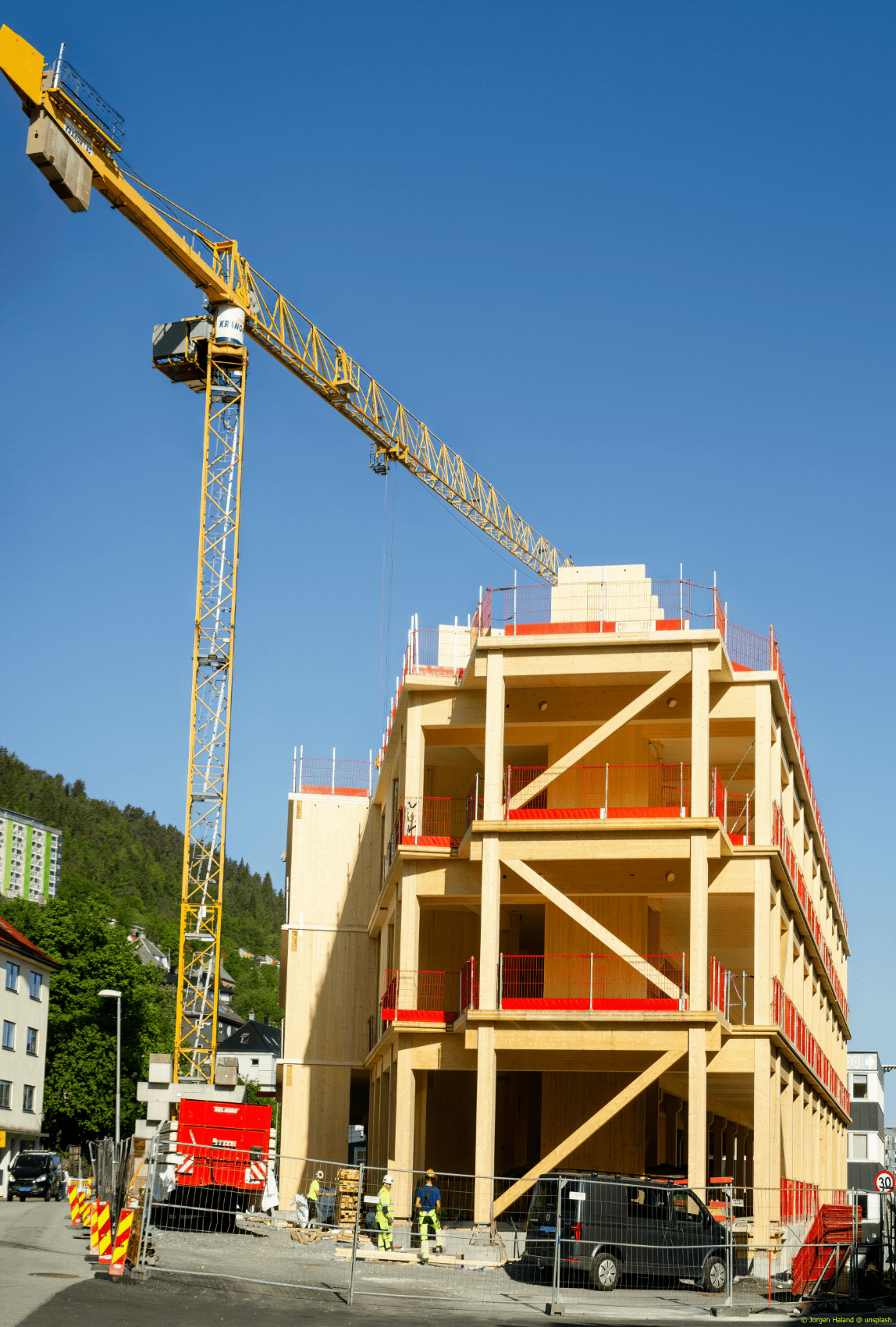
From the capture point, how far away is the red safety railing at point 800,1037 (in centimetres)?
3534

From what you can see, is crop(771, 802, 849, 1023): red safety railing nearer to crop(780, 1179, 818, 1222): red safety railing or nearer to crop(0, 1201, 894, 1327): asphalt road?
crop(780, 1179, 818, 1222): red safety railing

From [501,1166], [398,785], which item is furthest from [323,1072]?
[398,785]

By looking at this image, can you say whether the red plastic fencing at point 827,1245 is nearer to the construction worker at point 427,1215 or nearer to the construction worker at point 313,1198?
the construction worker at point 427,1215

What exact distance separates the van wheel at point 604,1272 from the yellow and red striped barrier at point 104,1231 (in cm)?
694

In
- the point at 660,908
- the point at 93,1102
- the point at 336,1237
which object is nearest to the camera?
the point at 336,1237

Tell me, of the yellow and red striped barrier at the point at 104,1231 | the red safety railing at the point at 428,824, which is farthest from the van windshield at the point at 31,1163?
the yellow and red striped barrier at the point at 104,1231

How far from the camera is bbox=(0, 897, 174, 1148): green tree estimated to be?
72562mm

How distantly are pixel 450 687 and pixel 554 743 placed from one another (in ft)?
10.6

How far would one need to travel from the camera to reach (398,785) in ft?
134

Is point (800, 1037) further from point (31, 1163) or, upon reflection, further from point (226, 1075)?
point (31, 1163)

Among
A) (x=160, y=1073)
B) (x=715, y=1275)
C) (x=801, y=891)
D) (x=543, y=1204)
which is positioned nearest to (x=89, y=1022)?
(x=160, y=1073)

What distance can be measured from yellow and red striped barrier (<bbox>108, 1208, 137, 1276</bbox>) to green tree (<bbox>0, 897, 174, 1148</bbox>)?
53.9 meters

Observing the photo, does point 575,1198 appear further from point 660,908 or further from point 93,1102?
point 93,1102

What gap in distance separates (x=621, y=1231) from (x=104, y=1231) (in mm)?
7563
